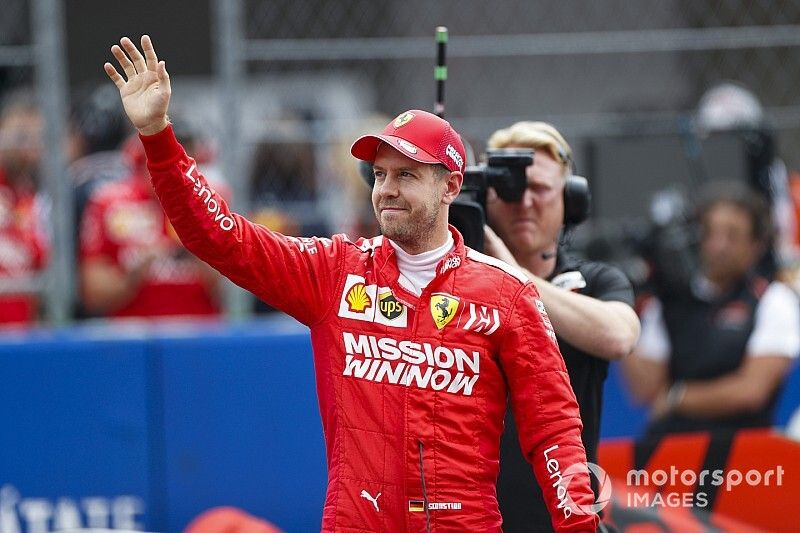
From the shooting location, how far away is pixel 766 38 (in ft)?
23.9

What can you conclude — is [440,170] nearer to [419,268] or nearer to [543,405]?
[419,268]

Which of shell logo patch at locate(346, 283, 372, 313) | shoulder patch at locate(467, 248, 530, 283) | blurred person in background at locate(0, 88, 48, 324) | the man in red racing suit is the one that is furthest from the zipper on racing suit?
blurred person in background at locate(0, 88, 48, 324)

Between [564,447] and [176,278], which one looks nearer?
[564,447]

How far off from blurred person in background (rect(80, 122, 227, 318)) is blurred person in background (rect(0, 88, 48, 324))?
35 centimetres

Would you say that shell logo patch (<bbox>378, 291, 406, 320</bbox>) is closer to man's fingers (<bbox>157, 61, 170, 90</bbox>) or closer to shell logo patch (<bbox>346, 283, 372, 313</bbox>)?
shell logo patch (<bbox>346, 283, 372, 313</bbox>)

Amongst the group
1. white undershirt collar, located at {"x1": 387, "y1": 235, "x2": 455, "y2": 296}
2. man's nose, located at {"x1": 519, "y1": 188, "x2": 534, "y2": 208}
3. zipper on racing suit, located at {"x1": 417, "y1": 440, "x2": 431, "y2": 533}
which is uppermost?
man's nose, located at {"x1": 519, "y1": 188, "x2": 534, "y2": 208}

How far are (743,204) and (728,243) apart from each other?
0.69 ft

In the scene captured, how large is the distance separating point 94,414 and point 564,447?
3332mm

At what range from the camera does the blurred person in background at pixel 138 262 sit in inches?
280

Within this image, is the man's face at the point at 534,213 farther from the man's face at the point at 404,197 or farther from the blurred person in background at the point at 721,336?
the blurred person in background at the point at 721,336

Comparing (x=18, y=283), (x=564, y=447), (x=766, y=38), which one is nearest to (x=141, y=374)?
(x=18, y=283)

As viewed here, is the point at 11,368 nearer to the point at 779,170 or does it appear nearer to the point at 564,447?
the point at 564,447

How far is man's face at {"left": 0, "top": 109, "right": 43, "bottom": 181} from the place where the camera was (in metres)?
7.28

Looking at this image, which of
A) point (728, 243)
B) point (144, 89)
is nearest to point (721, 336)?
point (728, 243)
